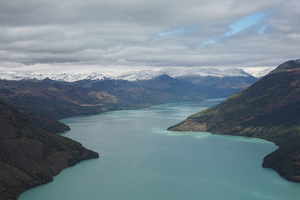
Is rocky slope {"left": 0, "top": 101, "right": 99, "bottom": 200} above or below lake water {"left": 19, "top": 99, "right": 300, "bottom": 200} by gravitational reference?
above

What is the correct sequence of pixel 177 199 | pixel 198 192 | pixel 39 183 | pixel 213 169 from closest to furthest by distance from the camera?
pixel 177 199 < pixel 198 192 < pixel 39 183 < pixel 213 169

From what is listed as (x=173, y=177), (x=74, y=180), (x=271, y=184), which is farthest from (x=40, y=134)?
(x=271, y=184)

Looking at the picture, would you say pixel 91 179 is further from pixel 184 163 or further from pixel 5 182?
pixel 184 163

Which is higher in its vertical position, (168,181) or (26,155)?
(26,155)

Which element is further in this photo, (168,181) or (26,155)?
(26,155)

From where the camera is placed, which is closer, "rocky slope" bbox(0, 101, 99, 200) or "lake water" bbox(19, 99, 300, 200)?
"lake water" bbox(19, 99, 300, 200)

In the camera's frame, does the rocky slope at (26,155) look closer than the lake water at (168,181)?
No

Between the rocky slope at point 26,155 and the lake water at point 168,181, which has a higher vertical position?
the rocky slope at point 26,155

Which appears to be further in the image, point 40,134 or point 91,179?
point 40,134
